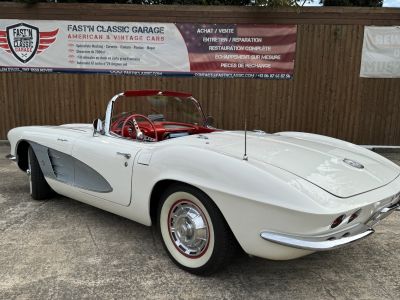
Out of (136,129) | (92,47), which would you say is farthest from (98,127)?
(92,47)

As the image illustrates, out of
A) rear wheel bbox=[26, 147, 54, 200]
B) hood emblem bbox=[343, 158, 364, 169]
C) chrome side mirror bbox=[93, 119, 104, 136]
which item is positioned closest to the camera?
hood emblem bbox=[343, 158, 364, 169]

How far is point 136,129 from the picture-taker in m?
3.93

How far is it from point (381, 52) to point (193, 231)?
6.99 meters

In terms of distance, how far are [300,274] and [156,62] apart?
6.29 meters

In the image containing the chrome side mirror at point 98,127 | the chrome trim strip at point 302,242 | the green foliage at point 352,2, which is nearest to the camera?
the chrome trim strip at point 302,242

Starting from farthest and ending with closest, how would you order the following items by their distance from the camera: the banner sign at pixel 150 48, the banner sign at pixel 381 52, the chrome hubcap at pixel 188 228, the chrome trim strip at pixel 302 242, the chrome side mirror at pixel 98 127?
the banner sign at pixel 150 48 < the banner sign at pixel 381 52 < the chrome side mirror at pixel 98 127 < the chrome hubcap at pixel 188 228 < the chrome trim strip at pixel 302 242

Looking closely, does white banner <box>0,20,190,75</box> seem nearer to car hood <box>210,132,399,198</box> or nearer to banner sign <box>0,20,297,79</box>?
banner sign <box>0,20,297,79</box>

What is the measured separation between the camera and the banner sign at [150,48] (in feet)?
27.1

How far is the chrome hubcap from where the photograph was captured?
2943mm

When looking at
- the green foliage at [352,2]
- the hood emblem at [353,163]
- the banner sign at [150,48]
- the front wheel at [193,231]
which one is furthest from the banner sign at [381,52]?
the front wheel at [193,231]

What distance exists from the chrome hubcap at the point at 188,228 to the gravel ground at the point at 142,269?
21 centimetres

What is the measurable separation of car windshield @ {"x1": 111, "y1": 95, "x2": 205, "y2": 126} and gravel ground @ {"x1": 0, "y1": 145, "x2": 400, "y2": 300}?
118cm

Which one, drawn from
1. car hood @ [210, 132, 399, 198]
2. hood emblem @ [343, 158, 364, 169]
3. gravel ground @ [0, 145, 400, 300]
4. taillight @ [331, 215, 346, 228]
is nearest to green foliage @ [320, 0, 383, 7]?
gravel ground @ [0, 145, 400, 300]

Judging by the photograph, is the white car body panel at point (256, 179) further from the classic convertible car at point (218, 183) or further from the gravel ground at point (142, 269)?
the gravel ground at point (142, 269)
